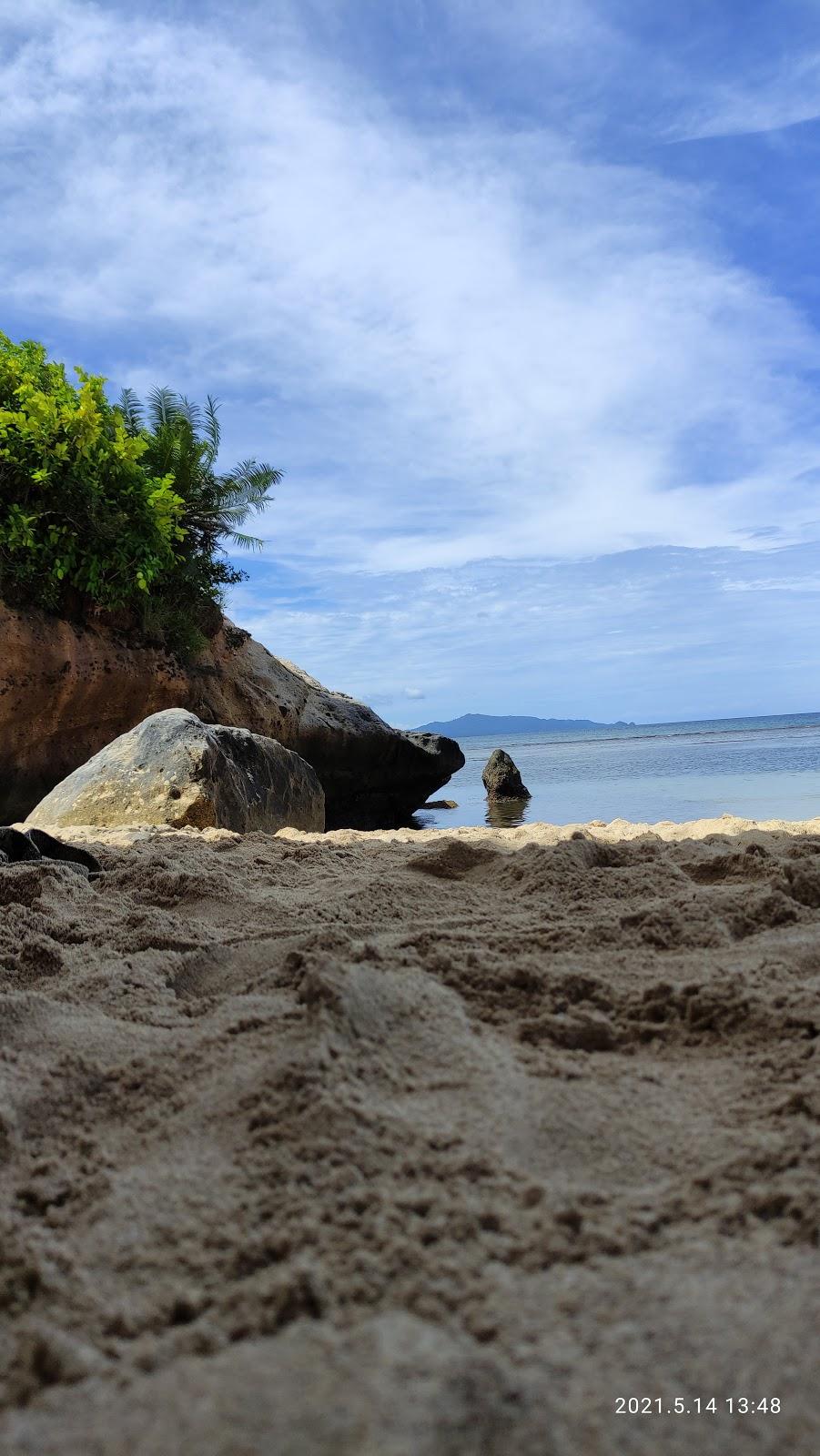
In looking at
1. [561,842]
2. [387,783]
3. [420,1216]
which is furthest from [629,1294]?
[387,783]

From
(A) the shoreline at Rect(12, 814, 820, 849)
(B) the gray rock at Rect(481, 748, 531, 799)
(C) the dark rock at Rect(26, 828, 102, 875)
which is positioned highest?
(C) the dark rock at Rect(26, 828, 102, 875)

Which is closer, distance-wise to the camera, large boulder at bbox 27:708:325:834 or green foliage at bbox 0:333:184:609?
large boulder at bbox 27:708:325:834

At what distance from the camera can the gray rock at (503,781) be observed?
16047 millimetres

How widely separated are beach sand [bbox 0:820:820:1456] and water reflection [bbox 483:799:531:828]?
31.5 ft

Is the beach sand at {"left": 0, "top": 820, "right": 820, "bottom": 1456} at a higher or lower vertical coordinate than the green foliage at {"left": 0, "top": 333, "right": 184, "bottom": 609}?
lower

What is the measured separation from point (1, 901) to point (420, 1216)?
95.2 inches

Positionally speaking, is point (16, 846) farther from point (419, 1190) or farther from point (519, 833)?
point (419, 1190)

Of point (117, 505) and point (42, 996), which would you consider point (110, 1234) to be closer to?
point (42, 996)

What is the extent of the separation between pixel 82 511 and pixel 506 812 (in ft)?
25.2

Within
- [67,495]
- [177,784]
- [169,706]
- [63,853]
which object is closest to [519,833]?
[63,853]

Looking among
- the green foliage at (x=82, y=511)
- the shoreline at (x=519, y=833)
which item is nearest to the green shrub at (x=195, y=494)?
the green foliage at (x=82, y=511)

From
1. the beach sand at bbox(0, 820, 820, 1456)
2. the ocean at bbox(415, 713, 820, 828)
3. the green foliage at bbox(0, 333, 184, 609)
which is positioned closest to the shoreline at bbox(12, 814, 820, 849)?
the beach sand at bbox(0, 820, 820, 1456)

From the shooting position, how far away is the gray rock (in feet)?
52.6

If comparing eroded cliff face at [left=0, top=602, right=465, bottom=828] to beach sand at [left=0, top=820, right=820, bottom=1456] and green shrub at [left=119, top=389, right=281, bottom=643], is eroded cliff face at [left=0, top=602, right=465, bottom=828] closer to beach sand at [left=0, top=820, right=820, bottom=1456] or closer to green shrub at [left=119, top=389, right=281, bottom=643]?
green shrub at [left=119, top=389, right=281, bottom=643]
